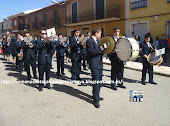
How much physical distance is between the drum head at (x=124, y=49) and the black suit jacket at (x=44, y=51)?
2.32 m

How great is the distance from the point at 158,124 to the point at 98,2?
659 inches

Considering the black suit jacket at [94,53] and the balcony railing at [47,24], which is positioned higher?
the balcony railing at [47,24]

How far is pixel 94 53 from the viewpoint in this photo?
4043 millimetres

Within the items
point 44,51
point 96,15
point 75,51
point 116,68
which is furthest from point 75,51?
point 96,15

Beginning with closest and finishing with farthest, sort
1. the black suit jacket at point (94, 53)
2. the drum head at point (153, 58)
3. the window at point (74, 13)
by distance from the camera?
the black suit jacket at point (94, 53) → the drum head at point (153, 58) → the window at point (74, 13)

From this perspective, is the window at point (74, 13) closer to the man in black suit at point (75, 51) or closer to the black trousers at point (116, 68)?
the man in black suit at point (75, 51)

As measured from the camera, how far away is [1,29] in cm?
4928

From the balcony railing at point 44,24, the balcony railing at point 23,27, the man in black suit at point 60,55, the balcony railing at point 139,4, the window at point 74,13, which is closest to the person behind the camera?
the man in black suit at point 60,55

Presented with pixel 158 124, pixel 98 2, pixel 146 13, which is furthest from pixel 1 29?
pixel 158 124

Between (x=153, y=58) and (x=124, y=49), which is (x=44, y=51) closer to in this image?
(x=124, y=49)

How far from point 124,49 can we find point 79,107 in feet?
6.62

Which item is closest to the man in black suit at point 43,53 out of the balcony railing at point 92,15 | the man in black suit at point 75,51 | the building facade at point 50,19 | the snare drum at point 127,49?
the man in black suit at point 75,51

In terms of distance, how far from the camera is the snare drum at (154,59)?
5.64 metres

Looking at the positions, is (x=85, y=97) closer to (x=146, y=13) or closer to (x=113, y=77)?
(x=113, y=77)
